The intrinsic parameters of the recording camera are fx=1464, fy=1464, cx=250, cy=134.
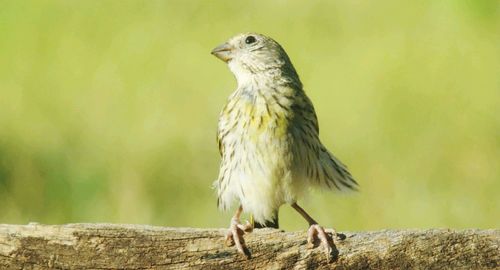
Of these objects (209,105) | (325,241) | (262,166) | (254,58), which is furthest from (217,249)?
(209,105)

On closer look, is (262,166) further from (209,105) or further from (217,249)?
(209,105)

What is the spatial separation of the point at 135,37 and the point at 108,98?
0.78 meters

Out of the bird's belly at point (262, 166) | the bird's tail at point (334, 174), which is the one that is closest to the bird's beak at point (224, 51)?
the bird's belly at point (262, 166)

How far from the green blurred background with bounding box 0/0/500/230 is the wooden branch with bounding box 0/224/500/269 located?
2450 mm

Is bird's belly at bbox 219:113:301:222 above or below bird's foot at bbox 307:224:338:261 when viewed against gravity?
above

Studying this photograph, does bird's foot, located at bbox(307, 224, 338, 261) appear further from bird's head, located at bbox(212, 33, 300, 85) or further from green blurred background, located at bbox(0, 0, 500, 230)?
green blurred background, located at bbox(0, 0, 500, 230)

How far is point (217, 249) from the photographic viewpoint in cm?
439

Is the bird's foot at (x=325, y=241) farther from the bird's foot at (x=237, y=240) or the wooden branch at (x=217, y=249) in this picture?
the bird's foot at (x=237, y=240)

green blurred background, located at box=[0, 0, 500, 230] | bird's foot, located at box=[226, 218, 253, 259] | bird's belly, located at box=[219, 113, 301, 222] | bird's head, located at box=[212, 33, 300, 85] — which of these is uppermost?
green blurred background, located at box=[0, 0, 500, 230]

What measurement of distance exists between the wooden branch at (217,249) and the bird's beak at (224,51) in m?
1.52

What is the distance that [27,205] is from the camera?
293 inches

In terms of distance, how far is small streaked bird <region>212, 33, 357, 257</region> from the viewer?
554cm

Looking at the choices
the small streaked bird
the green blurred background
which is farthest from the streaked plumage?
the green blurred background

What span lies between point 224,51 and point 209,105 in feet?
7.31
